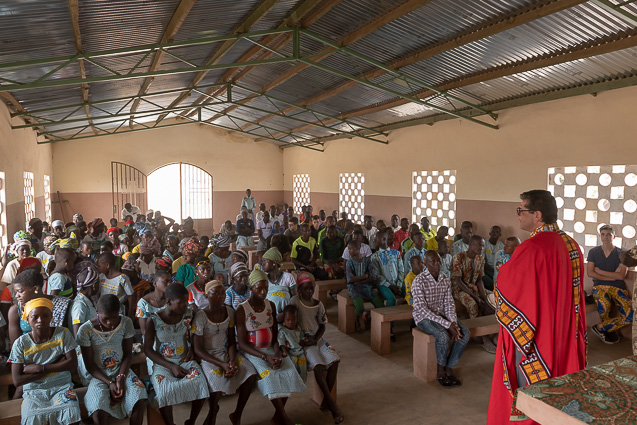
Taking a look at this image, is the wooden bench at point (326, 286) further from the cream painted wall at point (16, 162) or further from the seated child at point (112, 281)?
the cream painted wall at point (16, 162)

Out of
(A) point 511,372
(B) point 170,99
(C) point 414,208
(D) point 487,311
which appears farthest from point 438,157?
(A) point 511,372

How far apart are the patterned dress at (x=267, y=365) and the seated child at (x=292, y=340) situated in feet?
0.41

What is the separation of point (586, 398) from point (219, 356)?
282 cm

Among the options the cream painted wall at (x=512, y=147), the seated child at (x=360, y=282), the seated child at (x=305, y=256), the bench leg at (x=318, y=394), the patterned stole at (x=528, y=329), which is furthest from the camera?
the seated child at (x=305, y=256)

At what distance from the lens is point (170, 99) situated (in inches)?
492

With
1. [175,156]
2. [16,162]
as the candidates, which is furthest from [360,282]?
[175,156]

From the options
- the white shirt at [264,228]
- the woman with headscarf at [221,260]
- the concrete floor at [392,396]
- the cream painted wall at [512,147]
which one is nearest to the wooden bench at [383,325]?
the concrete floor at [392,396]

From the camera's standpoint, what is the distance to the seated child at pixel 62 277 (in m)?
4.52

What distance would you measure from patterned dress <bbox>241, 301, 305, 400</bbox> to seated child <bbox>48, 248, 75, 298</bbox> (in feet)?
6.72

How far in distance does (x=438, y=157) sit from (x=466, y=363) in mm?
6358

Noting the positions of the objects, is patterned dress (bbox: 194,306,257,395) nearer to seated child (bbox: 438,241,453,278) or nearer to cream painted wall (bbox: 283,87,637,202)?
seated child (bbox: 438,241,453,278)

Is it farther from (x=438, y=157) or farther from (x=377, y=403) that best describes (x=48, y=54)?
(x=438, y=157)

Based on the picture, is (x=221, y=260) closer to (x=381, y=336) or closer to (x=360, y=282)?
(x=360, y=282)

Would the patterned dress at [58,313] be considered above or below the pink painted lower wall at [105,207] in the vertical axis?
below
